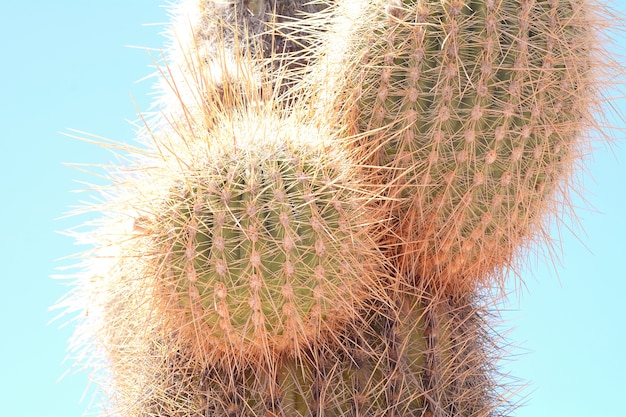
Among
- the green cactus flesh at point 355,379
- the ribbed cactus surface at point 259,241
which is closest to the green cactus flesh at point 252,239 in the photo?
the ribbed cactus surface at point 259,241

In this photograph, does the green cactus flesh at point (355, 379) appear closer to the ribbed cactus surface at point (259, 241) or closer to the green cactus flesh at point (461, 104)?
the ribbed cactus surface at point (259, 241)

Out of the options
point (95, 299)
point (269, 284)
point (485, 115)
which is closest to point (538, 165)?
point (485, 115)

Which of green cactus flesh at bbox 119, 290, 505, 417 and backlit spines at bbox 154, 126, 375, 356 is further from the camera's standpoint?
green cactus flesh at bbox 119, 290, 505, 417

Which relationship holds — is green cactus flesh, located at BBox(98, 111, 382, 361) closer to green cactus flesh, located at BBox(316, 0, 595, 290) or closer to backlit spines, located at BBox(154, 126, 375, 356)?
backlit spines, located at BBox(154, 126, 375, 356)

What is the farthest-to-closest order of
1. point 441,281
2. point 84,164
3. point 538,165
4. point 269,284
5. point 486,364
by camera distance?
point 486,364
point 441,281
point 538,165
point 84,164
point 269,284

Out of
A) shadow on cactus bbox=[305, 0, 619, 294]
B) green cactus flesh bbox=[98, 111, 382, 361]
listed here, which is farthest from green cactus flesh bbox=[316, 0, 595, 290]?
green cactus flesh bbox=[98, 111, 382, 361]

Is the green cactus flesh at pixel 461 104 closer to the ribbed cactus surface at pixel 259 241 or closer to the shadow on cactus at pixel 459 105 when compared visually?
the shadow on cactus at pixel 459 105

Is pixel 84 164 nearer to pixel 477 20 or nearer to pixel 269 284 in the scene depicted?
pixel 269 284

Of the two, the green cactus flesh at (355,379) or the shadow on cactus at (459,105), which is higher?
the shadow on cactus at (459,105)

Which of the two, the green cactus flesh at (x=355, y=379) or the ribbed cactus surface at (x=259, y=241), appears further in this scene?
the green cactus flesh at (x=355, y=379)
